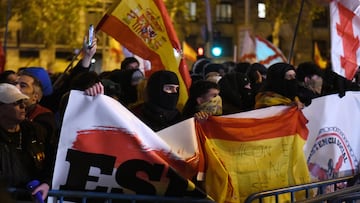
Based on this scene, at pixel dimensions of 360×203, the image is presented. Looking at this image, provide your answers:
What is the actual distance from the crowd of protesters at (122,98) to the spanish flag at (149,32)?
414 millimetres

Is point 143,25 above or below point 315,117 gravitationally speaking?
above

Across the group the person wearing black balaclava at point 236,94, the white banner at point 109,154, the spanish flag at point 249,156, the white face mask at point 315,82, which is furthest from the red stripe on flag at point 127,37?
the white banner at point 109,154

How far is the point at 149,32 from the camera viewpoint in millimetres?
8266

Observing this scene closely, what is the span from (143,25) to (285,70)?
204 centimetres

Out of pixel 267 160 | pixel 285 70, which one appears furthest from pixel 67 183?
pixel 285 70

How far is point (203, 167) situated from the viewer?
5.59m

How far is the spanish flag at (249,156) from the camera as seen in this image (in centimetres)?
561

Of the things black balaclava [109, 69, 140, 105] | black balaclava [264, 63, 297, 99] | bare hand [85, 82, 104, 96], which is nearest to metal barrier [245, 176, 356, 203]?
black balaclava [264, 63, 297, 99]

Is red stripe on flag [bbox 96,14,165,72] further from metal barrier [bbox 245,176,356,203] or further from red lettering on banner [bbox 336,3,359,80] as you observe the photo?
metal barrier [bbox 245,176,356,203]

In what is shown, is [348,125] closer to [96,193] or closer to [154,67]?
[154,67]

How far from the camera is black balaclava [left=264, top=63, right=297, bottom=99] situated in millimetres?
6617

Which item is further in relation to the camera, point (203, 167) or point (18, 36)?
point (18, 36)

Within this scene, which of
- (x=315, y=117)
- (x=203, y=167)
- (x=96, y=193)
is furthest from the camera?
(x=315, y=117)

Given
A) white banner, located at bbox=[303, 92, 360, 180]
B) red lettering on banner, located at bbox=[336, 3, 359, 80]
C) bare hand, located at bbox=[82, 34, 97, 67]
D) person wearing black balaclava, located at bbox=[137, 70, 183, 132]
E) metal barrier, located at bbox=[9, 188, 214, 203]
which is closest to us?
metal barrier, located at bbox=[9, 188, 214, 203]
